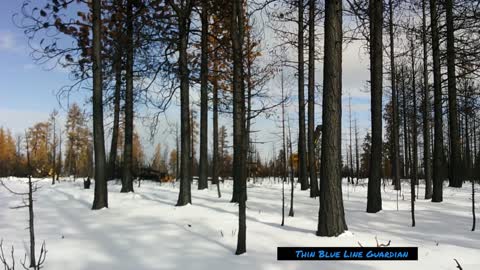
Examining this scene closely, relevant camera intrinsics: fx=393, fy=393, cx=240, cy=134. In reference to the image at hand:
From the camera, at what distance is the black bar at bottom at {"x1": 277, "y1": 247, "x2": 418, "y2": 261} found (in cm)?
627

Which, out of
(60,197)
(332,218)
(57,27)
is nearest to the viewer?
(332,218)

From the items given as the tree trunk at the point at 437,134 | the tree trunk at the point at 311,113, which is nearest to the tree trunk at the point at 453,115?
the tree trunk at the point at 437,134

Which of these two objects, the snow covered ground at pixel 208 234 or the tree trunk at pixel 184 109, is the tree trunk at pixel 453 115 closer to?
the snow covered ground at pixel 208 234

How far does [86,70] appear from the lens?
13469 mm

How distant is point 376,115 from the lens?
38.9ft

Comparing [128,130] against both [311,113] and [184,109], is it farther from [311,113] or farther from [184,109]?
[311,113]

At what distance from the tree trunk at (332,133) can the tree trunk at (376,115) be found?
421 centimetres

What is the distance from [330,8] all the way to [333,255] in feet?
15.5

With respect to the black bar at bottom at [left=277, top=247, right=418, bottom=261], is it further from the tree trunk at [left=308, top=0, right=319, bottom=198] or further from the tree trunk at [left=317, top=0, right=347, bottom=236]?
the tree trunk at [left=308, top=0, right=319, bottom=198]

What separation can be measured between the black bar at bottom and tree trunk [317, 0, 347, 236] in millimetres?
1080

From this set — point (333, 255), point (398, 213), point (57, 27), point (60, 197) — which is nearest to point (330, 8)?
point (333, 255)

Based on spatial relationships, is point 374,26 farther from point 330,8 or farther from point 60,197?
point 60,197

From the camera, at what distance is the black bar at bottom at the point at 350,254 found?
6266mm

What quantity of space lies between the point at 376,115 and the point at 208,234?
21.8ft
